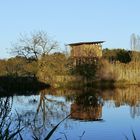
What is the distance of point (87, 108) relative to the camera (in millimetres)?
20969

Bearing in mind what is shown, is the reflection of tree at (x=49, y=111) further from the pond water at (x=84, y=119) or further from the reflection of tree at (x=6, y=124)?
the reflection of tree at (x=6, y=124)

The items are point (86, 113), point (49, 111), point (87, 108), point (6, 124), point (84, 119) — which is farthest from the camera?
point (87, 108)

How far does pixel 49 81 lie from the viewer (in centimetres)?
3775

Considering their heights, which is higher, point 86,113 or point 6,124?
point 6,124

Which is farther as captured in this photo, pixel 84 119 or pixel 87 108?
pixel 87 108

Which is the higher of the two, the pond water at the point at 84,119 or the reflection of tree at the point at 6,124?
the reflection of tree at the point at 6,124

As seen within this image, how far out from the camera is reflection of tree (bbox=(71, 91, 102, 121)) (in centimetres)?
1738

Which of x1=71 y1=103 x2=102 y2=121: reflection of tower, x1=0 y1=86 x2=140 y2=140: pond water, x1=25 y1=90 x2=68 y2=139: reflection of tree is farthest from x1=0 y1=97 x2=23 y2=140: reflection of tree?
x1=71 y1=103 x2=102 y2=121: reflection of tower

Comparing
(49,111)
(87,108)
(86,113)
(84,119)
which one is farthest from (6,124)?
(87,108)

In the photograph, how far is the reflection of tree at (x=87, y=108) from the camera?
17.4m

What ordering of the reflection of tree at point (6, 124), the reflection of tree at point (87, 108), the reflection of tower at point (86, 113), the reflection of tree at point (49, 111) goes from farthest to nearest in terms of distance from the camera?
the reflection of tree at point (87, 108), the reflection of tower at point (86, 113), the reflection of tree at point (49, 111), the reflection of tree at point (6, 124)

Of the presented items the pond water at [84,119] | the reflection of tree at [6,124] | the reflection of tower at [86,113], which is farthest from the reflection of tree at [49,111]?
the reflection of tree at [6,124]

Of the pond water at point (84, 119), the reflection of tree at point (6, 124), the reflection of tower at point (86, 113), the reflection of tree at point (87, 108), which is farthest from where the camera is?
the reflection of tree at point (87, 108)

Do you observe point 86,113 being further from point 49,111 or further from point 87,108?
point 87,108
